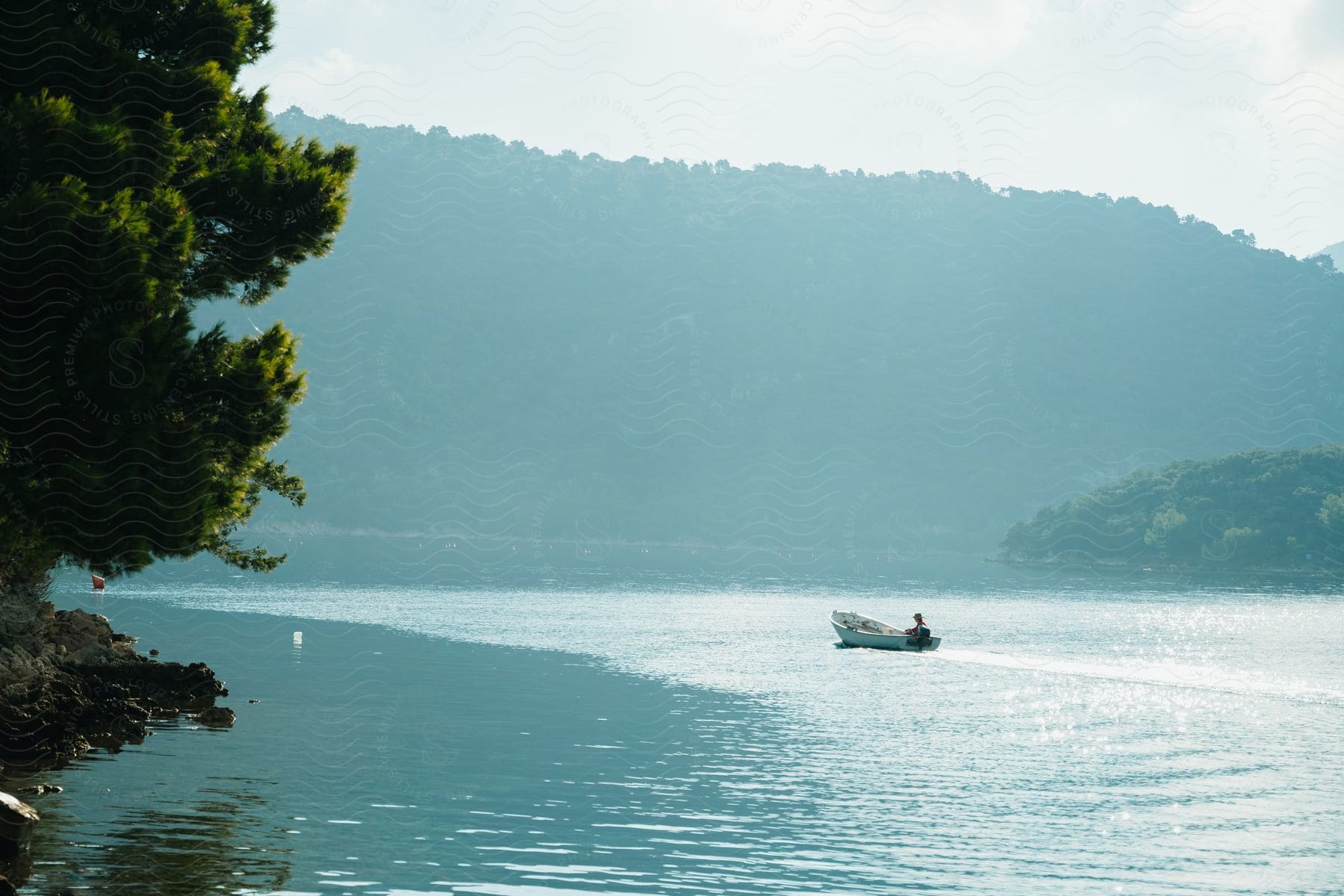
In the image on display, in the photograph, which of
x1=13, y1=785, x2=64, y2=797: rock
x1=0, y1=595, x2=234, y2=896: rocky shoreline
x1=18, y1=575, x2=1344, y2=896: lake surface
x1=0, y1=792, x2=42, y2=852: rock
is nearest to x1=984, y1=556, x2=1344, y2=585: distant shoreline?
x1=18, y1=575, x2=1344, y2=896: lake surface

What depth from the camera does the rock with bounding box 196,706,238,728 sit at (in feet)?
129

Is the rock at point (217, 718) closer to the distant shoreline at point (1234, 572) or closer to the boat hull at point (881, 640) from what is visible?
the boat hull at point (881, 640)

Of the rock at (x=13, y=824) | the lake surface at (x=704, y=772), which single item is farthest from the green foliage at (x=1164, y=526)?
the rock at (x=13, y=824)

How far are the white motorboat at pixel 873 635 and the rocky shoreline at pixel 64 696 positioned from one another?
41.5m

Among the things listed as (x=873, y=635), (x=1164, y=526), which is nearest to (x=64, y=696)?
(x=873, y=635)

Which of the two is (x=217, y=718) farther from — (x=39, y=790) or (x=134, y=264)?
(x=134, y=264)

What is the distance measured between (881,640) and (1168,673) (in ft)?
53.3

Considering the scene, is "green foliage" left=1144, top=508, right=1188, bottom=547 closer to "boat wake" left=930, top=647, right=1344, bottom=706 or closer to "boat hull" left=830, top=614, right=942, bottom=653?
"boat wake" left=930, top=647, right=1344, bottom=706

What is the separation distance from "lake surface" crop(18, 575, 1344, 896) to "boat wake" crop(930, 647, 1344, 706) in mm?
376

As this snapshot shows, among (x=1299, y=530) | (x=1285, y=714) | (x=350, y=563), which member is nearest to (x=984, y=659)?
(x=1285, y=714)

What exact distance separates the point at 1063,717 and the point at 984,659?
74.1 ft

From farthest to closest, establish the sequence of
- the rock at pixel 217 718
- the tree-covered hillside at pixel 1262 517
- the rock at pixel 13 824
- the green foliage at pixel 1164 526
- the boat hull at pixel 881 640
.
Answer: the green foliage at pixel 1164 526 → the tree-covered hillside at pixel 1262 517 → the boat hull at pixel 881 640 → the rock at pixel 217 718 → the rock at pixel 13 824

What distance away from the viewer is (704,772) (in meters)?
36.6

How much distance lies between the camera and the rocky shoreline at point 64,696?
93.5 ft
